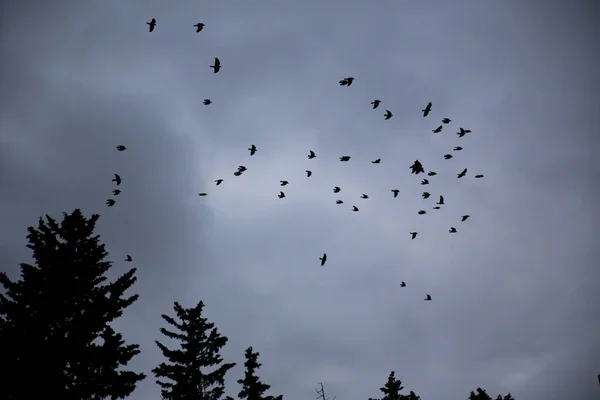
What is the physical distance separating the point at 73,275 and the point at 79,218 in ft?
7.34

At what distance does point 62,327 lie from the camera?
10781 millimetres

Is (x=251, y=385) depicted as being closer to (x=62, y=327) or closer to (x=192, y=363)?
(x=192, y=363)

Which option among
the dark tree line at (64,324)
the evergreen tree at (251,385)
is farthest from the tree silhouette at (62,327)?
the evergreen tree at (251,385)

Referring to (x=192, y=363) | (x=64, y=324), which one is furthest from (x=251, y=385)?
(x=64, y=324)

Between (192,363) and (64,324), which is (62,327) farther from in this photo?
(192,363)

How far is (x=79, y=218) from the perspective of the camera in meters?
12.8

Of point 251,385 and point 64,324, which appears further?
point 251,385

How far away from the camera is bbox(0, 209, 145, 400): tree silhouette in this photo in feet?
31.7

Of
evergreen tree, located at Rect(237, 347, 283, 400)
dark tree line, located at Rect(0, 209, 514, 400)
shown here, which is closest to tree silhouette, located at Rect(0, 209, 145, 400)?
dark tree line, located at Rect(0, 209, 514, 400)

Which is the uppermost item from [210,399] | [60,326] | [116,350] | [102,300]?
[102,300]

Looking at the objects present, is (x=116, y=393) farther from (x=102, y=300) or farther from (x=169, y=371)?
(x=169, y=371)

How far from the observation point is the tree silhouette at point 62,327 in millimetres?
9656

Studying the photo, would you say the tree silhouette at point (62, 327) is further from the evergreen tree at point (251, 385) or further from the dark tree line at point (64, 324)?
the evergreen tree at point (251, 385)

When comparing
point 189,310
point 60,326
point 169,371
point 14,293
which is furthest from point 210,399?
point 14,293
